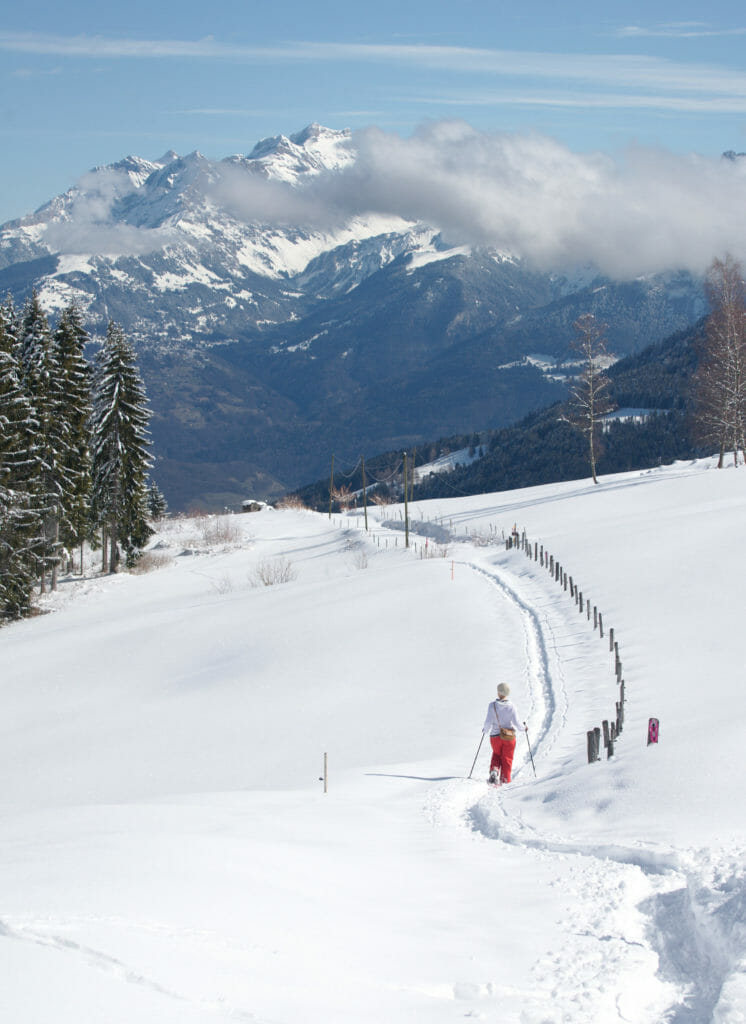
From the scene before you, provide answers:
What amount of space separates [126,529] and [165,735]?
34.0m

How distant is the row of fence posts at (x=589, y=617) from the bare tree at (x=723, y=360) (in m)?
16.7

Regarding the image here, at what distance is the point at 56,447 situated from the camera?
1780 inches

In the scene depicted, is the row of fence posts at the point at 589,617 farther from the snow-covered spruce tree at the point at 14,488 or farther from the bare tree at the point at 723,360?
the snow-covered spruce tree at the point at 14,488

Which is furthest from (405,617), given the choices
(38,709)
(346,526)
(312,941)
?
(346,526)

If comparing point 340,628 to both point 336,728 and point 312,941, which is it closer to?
point 336,728

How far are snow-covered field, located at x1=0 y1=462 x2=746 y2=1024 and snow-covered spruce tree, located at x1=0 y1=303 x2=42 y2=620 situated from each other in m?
3.42

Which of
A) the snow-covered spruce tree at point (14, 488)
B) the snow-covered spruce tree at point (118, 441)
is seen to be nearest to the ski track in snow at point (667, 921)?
the snow-covered spruce tree at point (14, 488)

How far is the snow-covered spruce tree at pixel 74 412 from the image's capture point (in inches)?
1827

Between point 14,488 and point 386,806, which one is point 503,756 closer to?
point 386,806

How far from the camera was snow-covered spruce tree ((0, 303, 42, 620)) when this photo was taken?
36625mm

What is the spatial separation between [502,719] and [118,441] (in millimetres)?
40574

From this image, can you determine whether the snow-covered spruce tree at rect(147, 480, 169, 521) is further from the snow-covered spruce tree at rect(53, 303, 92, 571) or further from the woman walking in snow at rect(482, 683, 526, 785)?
the woman walking in snow at rect(482, 683, 526, 785)

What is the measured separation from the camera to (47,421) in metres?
43.1

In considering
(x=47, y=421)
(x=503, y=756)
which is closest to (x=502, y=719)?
(x=503, y=756)
